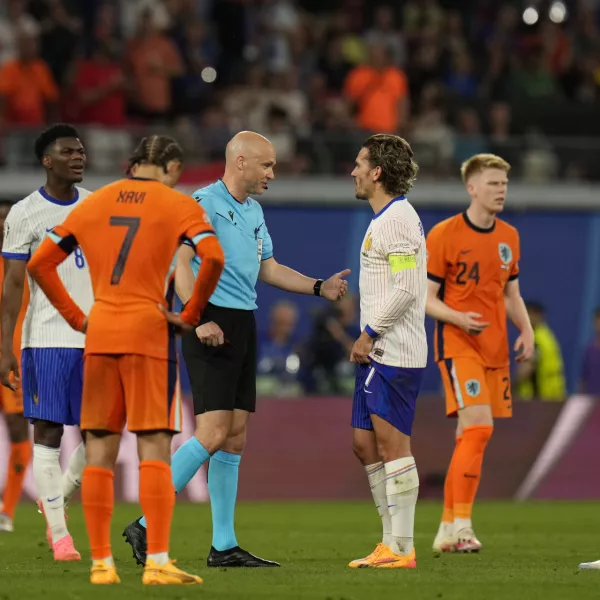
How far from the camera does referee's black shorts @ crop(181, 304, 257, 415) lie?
8.67 meters

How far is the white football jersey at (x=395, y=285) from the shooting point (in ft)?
28.3

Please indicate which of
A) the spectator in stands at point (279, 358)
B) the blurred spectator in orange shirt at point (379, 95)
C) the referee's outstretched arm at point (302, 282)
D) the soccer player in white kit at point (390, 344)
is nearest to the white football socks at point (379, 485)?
the soccer player in white kit at point (390, 344)

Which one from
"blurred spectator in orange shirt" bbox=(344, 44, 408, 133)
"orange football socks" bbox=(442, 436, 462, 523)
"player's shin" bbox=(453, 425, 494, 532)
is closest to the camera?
"player's shin" bbox=(453, 425, 494, 532)

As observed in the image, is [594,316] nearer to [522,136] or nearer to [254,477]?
[522,136]

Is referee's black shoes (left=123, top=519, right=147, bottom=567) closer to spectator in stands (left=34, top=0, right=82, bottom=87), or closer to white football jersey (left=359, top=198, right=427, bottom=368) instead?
white football jersey (left=359, top=198, right=427, bottom=368)

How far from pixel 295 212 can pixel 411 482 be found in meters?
11.9

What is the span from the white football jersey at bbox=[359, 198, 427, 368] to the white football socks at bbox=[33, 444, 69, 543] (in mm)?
2146

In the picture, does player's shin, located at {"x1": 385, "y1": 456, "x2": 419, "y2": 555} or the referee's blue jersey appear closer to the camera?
player's shin, located at {"x1": 385, "y1": 456, "x2": 419, "y2": 555}

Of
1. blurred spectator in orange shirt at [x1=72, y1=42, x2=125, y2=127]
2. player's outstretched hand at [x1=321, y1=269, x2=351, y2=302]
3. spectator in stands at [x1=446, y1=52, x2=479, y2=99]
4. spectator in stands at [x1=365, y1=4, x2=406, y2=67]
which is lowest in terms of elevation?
player's outstretched hand at [x1=321, y1=269, x2=351, y2=302]

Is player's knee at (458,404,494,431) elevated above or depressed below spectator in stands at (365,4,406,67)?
below

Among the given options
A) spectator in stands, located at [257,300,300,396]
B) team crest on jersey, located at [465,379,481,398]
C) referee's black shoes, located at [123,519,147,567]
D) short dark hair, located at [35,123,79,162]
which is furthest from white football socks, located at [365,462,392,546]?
spectator in stands, located at [257,300,300,396]

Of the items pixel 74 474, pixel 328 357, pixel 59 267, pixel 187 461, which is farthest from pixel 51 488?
pixel 328 357

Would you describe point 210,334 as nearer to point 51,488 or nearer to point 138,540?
point 138,540

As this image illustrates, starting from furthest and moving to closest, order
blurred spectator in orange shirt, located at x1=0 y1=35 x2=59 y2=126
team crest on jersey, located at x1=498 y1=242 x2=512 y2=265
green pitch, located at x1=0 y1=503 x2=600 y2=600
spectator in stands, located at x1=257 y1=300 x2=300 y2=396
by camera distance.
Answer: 1. blurred spectator in orange shirt, located at x1=0 y1=35 x2=59 y2=126
2. spectator in stands, located at x1=257 y1=300 x2=300 y2=396
3. team crest on jersey, located at x1=498 y1=242 x2=512 y2=265
4. green pitch, located at x1=0 y1=503 x2=600 y2=600
